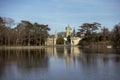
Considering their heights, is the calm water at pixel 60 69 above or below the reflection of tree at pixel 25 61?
below

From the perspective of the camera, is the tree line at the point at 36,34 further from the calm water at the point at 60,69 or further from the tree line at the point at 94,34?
the calm water at the point at 60,69

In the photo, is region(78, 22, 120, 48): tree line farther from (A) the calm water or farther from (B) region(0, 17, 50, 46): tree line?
(A) the calm water

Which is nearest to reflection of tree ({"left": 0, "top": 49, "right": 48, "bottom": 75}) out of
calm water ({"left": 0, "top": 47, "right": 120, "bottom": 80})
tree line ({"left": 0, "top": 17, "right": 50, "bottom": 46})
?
calm water ({"left": 0, "top": 47, "right": 120, "bottom": 80})

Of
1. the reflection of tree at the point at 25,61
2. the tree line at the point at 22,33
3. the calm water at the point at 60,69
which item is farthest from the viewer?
the tree line at the point at 22,33

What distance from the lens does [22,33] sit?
7106cm

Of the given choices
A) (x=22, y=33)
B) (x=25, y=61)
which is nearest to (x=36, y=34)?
(x=22, y=33)

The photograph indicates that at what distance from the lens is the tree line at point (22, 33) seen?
221 ft

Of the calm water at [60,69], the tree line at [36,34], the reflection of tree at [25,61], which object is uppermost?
the tree line at [36,34]

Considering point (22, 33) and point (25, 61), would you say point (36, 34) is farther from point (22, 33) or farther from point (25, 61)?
point (25, 61)

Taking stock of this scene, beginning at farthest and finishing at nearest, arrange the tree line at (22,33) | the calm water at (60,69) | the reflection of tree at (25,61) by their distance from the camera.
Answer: the tree line at (22,33), the reflection of tree at (25,61), the calm water at (60,69)

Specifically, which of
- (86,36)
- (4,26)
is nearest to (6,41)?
(4,26)

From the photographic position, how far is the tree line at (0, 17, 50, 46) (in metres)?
67.4

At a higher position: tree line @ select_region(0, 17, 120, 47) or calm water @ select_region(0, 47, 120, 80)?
tree line @ select_region(0, 17, 120, 47)

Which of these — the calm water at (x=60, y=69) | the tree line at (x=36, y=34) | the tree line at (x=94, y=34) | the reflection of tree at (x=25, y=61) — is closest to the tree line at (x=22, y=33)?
the tree line at (x=36, y=34)
